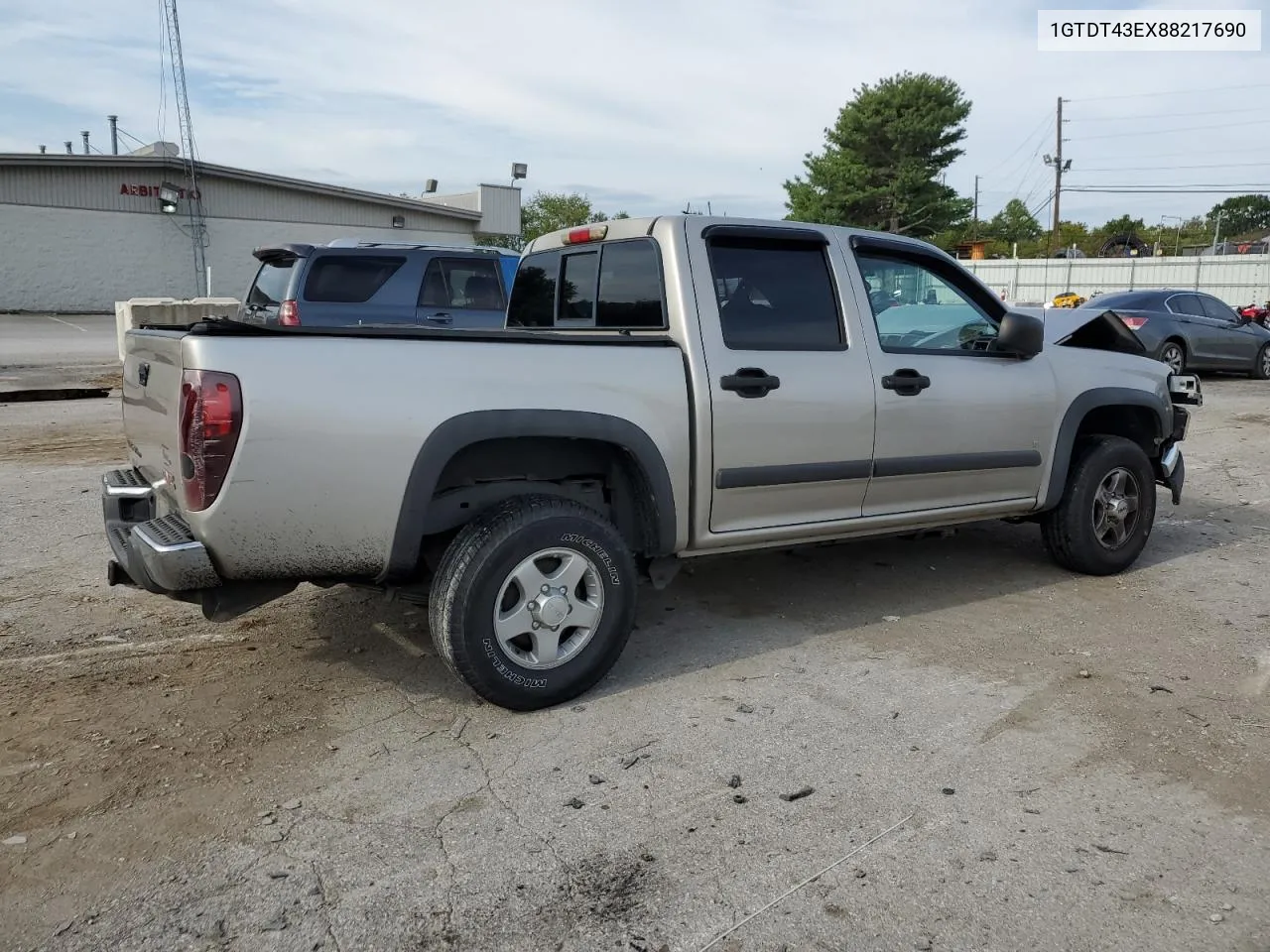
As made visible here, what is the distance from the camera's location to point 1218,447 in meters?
10.0

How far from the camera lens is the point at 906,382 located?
14.8ft

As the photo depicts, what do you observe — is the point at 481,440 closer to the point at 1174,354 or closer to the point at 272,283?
the point at 272,283

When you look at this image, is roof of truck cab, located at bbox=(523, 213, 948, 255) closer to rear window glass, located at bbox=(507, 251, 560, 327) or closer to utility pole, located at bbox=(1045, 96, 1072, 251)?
rear window glass, located at bbox=(507, 251, 560, 327)

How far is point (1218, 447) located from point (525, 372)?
890 centimetres

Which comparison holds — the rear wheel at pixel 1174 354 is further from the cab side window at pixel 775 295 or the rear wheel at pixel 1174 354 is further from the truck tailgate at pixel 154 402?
the truck tailgate at pixel 154 402

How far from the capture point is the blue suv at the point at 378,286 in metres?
9.53

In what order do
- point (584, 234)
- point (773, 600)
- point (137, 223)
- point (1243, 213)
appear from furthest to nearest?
point (1243, 213) < point (137, 223) < point (773, 600) < point (584, 234)

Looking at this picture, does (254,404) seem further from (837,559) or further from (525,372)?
(837,559)

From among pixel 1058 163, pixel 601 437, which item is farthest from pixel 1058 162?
pixel 601 437

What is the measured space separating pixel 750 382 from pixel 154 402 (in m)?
2.25

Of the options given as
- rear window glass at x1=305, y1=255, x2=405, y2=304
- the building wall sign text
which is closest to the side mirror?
rear window glass at x1=305, y1=255, x2=405, y2=304

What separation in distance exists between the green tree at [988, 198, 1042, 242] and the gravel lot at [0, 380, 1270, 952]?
254 ft

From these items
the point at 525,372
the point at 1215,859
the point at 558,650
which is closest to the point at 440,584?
the point at 558,650

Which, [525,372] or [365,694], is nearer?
[525,372]
